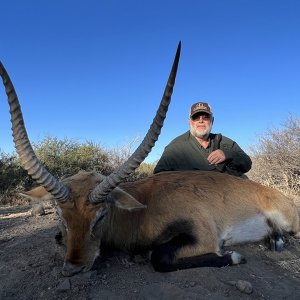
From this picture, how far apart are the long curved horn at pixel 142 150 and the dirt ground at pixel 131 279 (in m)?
0.85

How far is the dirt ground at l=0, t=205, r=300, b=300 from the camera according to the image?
4238mm

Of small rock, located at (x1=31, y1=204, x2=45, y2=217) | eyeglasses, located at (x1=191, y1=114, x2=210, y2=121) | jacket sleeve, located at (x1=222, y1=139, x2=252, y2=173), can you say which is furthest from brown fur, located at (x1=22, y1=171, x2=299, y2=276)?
small rock, located at (x1=31, y1=204, x2=45, y2=217)

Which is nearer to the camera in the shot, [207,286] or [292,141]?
[207,286]

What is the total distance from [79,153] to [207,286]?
1337cm

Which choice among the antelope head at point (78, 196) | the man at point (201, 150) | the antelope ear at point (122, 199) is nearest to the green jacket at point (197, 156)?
the man at point (201, 150)

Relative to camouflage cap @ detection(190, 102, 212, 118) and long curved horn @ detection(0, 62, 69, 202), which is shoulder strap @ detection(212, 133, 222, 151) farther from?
long curved horn @ detection(0, 62, 69, 202)

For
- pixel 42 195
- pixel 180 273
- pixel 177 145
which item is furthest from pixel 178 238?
pixel 177 145

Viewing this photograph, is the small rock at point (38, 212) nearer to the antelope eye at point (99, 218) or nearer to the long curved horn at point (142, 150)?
the antelope eye at point (99, 218)

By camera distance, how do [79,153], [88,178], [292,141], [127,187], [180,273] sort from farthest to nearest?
1. [79,153]
2. [292,141]
3. [127,187]
4. [88,178]
5. [180,273]

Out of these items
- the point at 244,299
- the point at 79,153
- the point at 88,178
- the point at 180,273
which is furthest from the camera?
the point at 79,153

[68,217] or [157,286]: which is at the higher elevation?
[68,217]

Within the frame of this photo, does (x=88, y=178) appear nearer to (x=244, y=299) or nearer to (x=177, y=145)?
(x=244, y=299)

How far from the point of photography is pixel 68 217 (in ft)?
14.7

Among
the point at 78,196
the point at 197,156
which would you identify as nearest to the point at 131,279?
the point at 78,196
